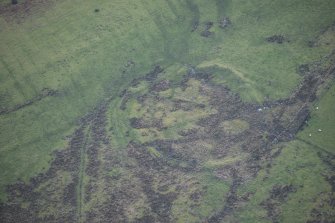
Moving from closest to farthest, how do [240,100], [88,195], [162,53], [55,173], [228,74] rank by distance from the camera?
1. [88,195]
2. [55,173]
3. [240,100]
4. [228,74]
5. [162,53]

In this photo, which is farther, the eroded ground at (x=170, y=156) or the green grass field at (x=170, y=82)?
the green grass field at (x=170, y=82)

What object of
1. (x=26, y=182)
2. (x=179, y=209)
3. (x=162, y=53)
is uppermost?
(x=162, y=53)

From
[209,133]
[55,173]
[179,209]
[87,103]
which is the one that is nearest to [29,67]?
[87,103]

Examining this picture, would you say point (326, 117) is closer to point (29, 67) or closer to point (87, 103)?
point (87, 103)

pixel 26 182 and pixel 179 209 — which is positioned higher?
pixel 26 182

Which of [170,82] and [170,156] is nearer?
[170,156]

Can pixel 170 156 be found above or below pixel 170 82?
below

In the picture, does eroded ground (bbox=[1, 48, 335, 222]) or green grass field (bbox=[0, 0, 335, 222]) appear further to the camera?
green grass field (bbox=[0, 0, 335, 222])

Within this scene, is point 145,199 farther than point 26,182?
No
